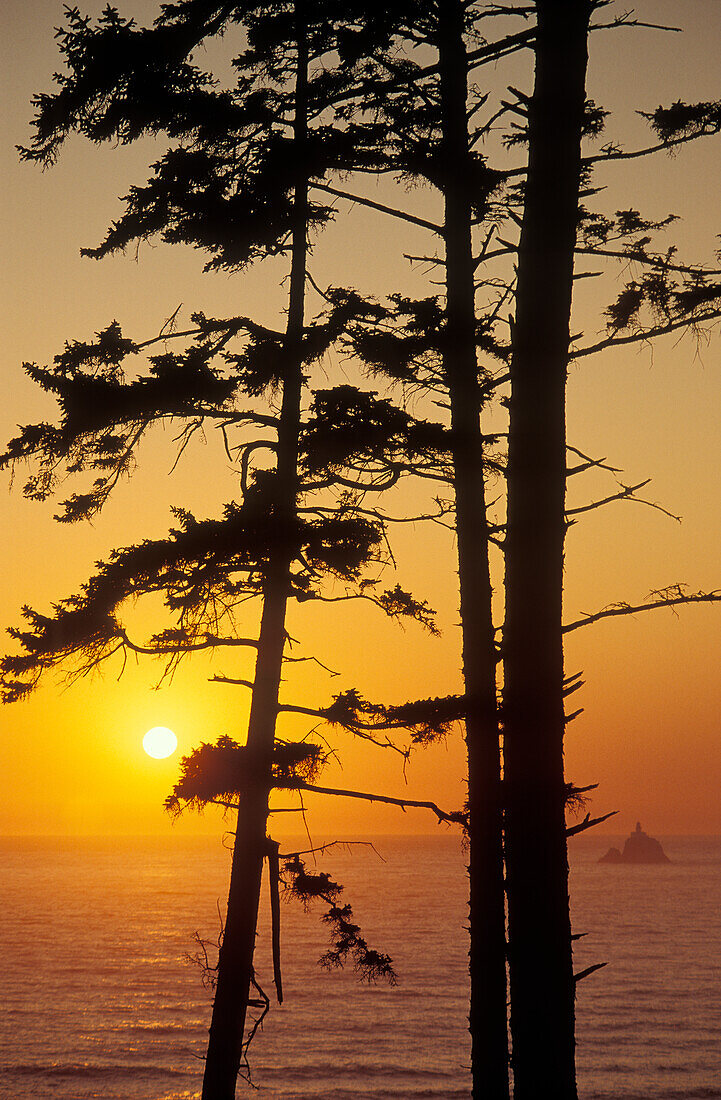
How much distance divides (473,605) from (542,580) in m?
2.57

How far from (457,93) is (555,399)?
5.00 m

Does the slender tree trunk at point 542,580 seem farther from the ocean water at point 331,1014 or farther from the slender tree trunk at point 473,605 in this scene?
the ocean water at point 331,1014

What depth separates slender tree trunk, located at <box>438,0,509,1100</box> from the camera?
27.9 feet

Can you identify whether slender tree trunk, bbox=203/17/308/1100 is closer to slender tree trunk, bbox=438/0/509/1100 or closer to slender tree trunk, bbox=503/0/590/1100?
slender tree trunk, bbox=438/0/509/1100

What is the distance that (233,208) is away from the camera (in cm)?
1108

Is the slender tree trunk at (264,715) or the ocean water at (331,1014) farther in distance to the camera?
the ocean water at (331,1014)

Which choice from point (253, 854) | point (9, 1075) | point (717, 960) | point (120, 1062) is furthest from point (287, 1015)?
point (253, 854)

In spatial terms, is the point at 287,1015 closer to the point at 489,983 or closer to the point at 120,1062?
the point at 120,1062

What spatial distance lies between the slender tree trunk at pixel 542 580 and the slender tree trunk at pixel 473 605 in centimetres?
153

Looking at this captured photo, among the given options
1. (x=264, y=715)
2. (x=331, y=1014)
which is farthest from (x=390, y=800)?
(x=331, y=1014)

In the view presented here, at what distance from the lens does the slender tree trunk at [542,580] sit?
6.40 metres

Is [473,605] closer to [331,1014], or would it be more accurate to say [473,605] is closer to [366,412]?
[366,412]

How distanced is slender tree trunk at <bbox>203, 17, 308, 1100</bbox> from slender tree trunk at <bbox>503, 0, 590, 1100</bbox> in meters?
3.40

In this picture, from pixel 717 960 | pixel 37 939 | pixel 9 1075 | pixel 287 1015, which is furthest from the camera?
pixel 37 939
